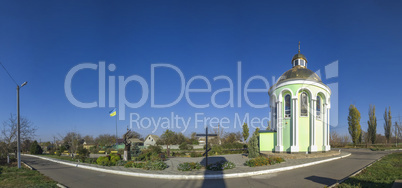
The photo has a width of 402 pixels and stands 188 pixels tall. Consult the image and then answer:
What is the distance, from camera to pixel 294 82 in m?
18.0

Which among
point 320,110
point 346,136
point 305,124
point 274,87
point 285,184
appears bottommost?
point 346,136

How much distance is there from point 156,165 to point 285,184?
7540 millimetres

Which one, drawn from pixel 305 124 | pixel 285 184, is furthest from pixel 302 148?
pixel 285 184

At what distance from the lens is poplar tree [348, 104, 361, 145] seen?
35044mm

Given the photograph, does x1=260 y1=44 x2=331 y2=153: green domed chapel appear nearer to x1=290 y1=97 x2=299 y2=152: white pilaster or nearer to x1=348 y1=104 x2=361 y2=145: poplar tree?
x1=290 y1=97 x2=299 y2=152: white pilaster

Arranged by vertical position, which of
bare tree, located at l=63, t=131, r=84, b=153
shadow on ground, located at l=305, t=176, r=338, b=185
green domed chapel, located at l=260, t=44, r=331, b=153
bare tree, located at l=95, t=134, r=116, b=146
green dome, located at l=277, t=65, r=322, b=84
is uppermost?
green dome, located at l=277, t=65, r=322, b=84

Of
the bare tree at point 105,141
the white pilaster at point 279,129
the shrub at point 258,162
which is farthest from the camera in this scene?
the bare tree at point 105,141

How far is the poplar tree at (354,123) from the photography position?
35044 millimetres

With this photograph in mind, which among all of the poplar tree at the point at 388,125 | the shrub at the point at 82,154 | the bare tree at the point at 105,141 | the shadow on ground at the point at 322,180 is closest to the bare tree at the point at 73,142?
the shrub at the point at 82,154

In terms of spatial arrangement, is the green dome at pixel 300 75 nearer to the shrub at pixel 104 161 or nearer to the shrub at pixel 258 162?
the shrub at pixel 258 162

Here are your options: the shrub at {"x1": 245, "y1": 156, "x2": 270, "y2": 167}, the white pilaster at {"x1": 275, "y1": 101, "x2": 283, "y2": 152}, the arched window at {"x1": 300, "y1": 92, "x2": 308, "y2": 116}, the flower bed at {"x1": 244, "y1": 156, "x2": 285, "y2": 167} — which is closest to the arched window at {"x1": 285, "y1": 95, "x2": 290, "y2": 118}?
the white pilaster at {"x1": 275, "y1": 101, "x2": 283, "y2": 152}

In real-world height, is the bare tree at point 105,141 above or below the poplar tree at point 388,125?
below

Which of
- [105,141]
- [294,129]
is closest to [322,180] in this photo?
[294,129]

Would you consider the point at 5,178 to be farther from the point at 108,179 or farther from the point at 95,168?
the point at 108,179
